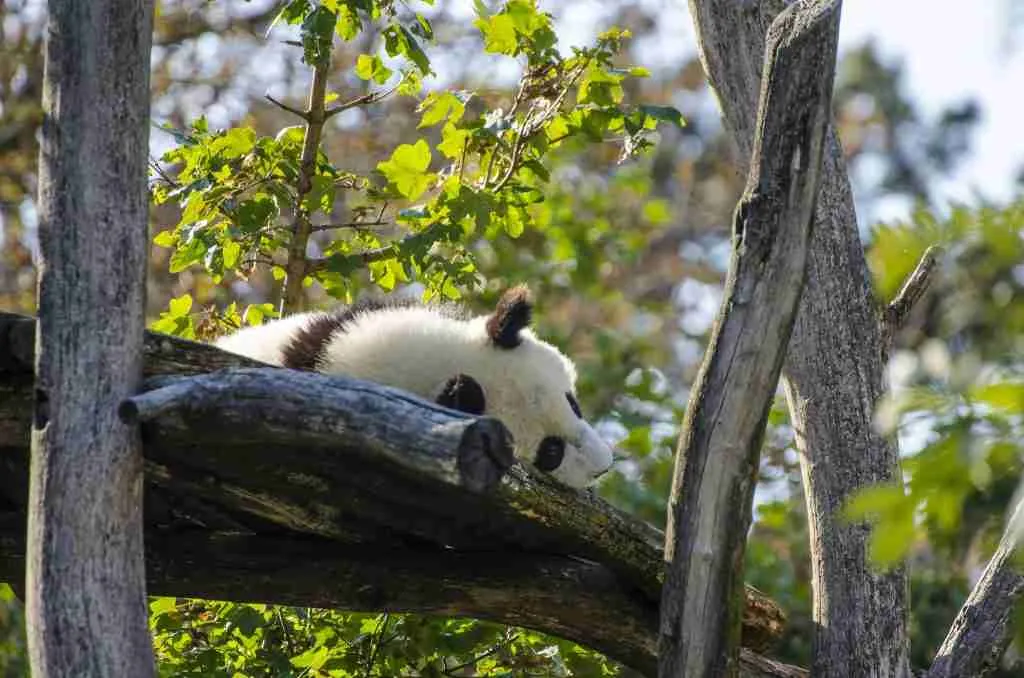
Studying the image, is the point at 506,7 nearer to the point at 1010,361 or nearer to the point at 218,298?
the point at 1010,361

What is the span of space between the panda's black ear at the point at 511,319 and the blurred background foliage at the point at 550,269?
476 millimetres

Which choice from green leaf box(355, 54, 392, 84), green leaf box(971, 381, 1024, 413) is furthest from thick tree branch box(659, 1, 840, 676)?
green leaf box(971, 381, 1024, 413)

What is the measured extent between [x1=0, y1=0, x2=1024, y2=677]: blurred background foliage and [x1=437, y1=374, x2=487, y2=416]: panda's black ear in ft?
2.16

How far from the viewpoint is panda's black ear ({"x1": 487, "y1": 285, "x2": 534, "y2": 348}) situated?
12.9 feet

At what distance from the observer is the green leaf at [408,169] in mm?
4418

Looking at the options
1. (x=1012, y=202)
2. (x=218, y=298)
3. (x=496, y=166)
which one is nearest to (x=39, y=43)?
(x=218, y=298)

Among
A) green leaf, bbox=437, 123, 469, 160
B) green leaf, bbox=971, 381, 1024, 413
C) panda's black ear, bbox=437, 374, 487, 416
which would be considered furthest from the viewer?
green leaf, bbox=437, 123, 469, 160

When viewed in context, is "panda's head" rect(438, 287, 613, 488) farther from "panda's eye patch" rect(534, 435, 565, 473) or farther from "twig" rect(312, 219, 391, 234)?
"twig" rect(312, 219, 391, 234)

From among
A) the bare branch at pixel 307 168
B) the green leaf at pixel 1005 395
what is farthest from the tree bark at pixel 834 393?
the green leaf at pixel 1005 395

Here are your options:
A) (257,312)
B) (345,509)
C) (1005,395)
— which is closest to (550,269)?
(257,312)

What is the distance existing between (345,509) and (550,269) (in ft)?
19.0

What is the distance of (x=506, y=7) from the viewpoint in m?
4.39

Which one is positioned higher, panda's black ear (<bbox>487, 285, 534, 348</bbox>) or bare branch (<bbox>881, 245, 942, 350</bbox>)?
bare branch (<bbox>881, 245, 942, 350</bbox>)

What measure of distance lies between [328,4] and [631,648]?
199 centimetres
